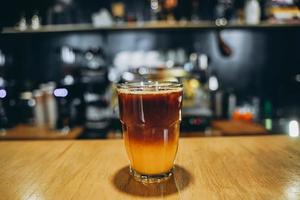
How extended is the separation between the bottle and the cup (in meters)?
1.95

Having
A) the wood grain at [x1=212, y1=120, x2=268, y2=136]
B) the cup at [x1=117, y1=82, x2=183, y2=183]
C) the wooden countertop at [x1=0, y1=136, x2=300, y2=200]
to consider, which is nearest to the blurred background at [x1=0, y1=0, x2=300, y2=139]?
the wood grain at [x1=212, y1=120, x2=268, y2=136]

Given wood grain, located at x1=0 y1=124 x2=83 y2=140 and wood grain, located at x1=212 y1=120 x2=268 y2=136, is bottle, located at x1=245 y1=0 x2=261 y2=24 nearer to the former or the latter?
wood grain, located at x1=212 y1=120 x2=268 y2=136

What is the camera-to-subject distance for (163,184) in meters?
0.59

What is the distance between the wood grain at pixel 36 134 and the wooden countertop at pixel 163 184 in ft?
3.72

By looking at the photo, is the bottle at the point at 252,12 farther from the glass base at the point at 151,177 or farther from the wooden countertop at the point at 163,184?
the glass base at the point at 151,177

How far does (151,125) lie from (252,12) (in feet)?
6.69

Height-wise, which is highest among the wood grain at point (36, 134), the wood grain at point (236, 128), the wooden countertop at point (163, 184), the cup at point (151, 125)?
the cup at point (151, 125)

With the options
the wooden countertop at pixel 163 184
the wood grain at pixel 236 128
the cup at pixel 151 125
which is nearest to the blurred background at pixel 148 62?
the wood grain at pixel 236 128

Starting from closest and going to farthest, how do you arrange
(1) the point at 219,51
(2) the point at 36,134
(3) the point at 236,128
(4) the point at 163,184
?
(4) the point at 163,184, (2) the point at 36,134, (3) the point at 236,128, (1) the point at 219,51

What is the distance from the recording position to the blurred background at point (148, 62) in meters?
2.24

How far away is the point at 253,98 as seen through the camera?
2.72 meters

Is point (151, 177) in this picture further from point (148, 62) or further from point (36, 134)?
point (148, 62)

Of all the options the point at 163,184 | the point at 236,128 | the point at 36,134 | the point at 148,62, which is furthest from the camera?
the point at 148,62

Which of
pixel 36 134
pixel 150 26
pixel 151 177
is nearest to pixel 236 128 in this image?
pixel 150 26
